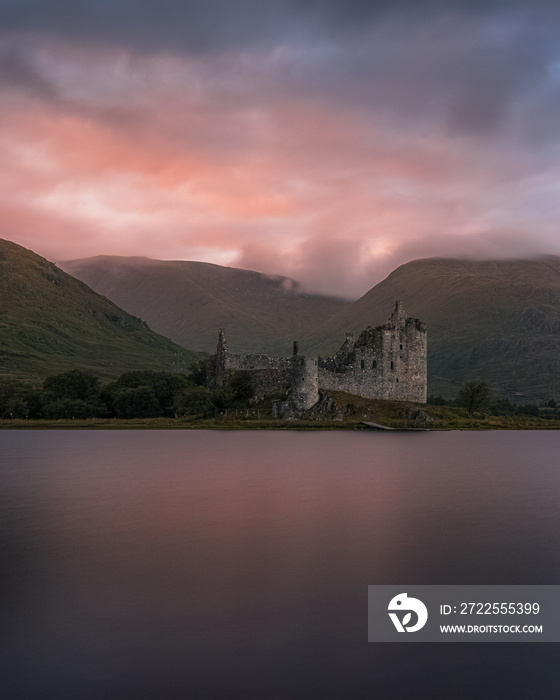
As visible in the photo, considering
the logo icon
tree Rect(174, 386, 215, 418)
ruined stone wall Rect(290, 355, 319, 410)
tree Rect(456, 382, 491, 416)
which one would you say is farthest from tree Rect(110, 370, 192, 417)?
the logo icon

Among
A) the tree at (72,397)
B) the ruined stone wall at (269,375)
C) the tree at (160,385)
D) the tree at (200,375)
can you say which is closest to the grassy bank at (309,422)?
the tree at (72,397)

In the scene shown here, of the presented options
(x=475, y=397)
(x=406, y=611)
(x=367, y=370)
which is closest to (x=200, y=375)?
(x=367, y=370)

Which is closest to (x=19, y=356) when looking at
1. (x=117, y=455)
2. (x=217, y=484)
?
(x=117, y=455)

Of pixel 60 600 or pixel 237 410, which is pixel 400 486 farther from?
pixel 237 410

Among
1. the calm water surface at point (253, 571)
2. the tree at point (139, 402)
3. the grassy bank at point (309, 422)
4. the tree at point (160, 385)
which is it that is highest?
the tree at point (160, 385)

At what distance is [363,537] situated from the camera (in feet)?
88.6

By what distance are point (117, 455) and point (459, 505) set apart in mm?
28945

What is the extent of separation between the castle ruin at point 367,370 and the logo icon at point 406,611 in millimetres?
53367

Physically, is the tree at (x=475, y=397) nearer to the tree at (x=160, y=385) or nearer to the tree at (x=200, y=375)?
the tree at (x=200, y=375)

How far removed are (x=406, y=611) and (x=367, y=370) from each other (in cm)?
5693

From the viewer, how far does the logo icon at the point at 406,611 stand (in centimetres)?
1703

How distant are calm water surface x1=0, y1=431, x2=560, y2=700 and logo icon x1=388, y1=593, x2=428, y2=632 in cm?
76

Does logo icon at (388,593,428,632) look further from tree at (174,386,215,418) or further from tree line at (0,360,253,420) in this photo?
tree line at (0,360,253,420)

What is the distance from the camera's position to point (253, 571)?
21.8 meters
